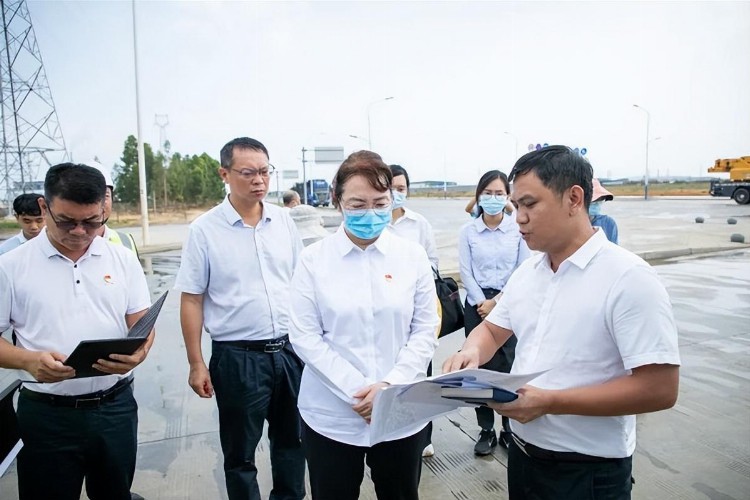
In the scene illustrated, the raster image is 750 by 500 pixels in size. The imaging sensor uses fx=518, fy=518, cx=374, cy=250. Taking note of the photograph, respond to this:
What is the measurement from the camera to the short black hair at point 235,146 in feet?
8.87

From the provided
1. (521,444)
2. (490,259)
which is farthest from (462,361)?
(490,259)

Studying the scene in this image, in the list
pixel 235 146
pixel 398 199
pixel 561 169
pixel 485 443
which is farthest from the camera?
pixel 398 199

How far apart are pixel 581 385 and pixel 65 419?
193cm

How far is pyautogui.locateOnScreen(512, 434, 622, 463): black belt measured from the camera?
1534mm

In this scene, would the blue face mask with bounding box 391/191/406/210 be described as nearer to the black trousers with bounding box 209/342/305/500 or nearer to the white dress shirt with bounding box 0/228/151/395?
the black trousers with bounding box 209/342/305/500

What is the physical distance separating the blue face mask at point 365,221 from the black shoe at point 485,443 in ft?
6.50

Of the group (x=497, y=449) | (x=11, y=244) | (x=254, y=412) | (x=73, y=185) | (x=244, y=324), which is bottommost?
(x=497, y=449)

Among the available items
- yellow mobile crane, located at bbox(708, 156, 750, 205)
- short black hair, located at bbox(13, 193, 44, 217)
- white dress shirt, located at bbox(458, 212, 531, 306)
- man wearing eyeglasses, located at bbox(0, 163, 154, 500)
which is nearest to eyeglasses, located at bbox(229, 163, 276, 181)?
man wearing eyeglasses, located at bbox(0, 163, 154, 500)

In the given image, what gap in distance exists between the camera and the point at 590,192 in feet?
5.13

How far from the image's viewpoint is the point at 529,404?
1397mm

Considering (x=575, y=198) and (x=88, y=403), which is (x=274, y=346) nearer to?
(x=88, y=403)

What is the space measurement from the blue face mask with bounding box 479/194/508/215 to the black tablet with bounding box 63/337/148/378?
7.55 feet

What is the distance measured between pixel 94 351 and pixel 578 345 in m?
1.61

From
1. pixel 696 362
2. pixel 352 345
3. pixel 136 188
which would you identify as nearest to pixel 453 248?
pixel 696 362
